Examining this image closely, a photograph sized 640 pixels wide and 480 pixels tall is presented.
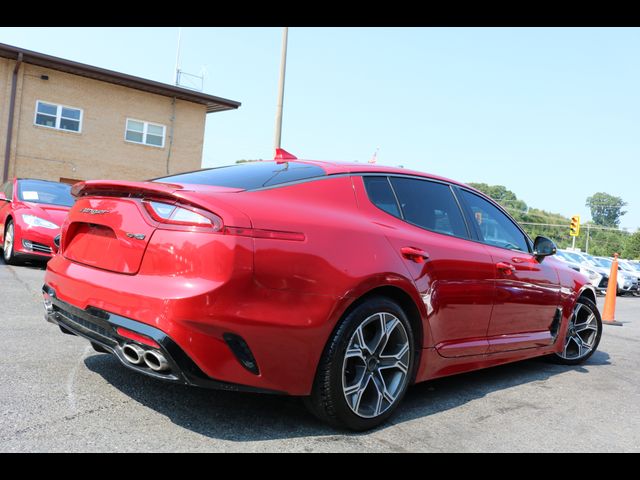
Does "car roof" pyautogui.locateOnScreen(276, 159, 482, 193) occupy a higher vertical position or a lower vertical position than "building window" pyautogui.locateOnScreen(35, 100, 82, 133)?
lower

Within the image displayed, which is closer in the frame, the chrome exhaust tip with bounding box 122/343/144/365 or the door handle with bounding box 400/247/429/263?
the chrome exhaust tip with bounding box 122/343/144/365

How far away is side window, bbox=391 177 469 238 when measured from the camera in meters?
3.65

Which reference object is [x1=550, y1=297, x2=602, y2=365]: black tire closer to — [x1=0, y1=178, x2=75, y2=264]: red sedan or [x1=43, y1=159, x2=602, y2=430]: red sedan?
[x1=43, y1=159, x2=602, y2=430]: red sedan

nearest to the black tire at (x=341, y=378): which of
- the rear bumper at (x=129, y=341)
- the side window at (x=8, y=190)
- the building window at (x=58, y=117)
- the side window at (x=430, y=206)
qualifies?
the rear bumper at (x=129, y=341)

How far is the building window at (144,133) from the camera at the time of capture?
22.8 meters

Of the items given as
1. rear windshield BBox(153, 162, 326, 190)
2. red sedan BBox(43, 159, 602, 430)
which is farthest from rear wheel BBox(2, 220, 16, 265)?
rear windshield BBox(153, 162, 326, 190)

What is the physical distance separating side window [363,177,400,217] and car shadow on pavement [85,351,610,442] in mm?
1256

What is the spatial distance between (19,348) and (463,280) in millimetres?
3112

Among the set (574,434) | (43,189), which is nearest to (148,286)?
(574,434)

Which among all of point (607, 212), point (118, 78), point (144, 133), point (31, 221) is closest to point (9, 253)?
point (31, 221)

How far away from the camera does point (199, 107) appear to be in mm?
24438

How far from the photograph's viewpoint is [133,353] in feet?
8.71

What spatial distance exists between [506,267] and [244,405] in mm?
2147
